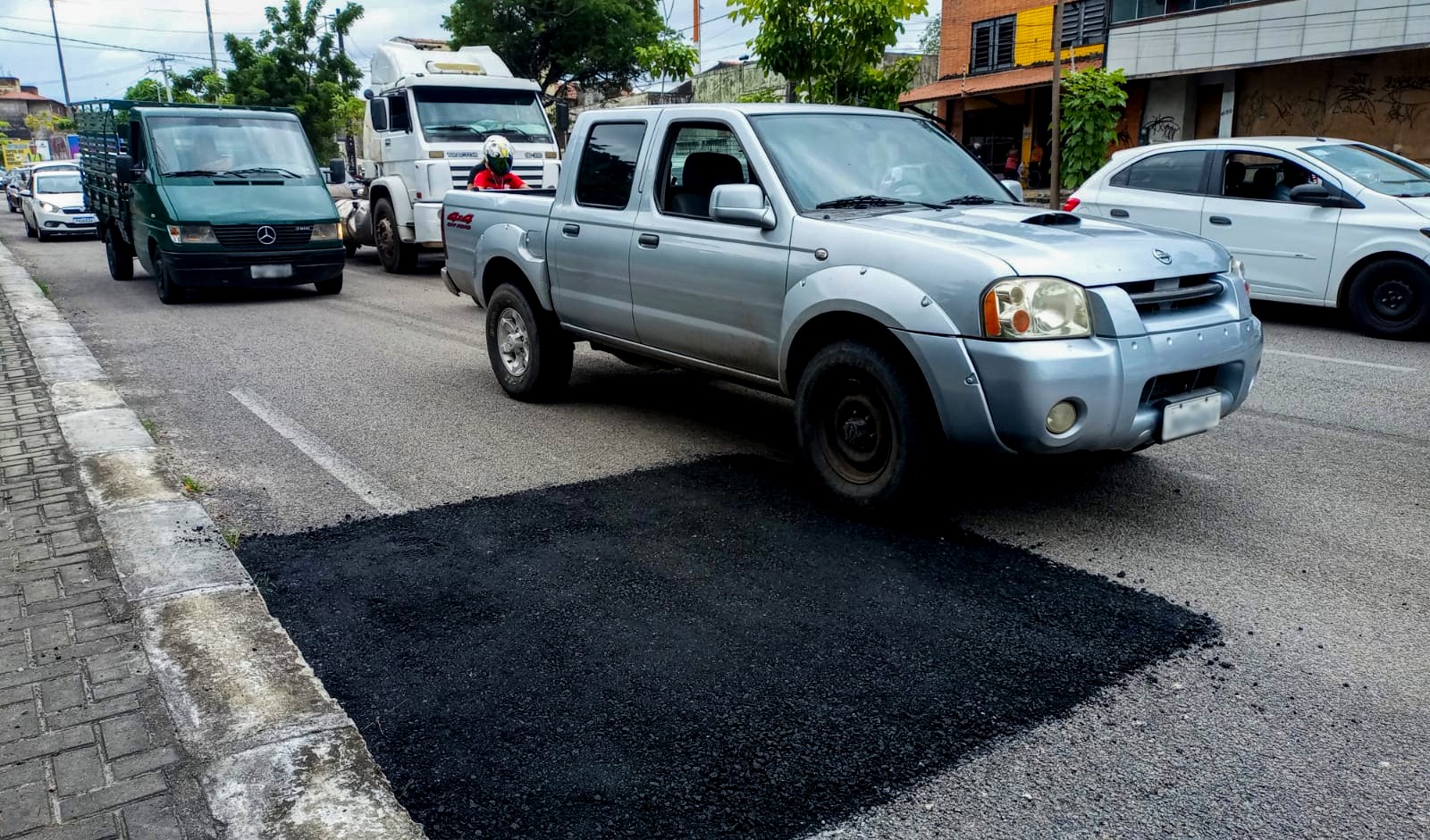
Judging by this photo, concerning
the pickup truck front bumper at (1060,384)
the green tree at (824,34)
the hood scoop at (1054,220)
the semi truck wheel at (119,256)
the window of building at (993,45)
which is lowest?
the semi truck wheel at (119,256)

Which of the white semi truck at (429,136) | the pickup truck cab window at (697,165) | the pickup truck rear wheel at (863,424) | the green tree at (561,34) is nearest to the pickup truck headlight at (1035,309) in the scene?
the pickup truck rear wheel at (863,424)

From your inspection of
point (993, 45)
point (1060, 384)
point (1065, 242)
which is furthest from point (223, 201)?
point (993, 45)

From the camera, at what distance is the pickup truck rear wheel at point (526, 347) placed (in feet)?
23.5

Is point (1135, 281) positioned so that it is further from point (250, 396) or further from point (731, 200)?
point (250, 396)

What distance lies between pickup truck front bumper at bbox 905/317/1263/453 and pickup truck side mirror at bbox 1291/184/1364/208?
20.0 feet

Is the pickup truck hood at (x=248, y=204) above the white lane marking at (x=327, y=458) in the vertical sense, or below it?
above

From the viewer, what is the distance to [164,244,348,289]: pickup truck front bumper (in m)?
12.4

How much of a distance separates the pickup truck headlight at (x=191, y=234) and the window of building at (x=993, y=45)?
25.2 meters

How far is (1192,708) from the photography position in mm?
3275

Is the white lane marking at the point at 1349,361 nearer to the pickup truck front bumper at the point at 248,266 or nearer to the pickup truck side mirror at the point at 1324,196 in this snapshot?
the pickup truck side mirror at the point at 1324,196

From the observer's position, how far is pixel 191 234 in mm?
12328

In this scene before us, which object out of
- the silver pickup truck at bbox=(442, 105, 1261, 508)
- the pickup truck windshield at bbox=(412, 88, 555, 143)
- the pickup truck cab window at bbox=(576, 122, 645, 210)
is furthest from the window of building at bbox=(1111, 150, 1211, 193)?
the pickup truck windshield at bbox=(412, 88, 555, 143)

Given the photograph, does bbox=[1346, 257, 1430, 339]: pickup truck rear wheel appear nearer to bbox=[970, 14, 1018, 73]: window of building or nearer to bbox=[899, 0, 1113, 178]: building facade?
bbox=[899, 0, 1113, 178]: building facade

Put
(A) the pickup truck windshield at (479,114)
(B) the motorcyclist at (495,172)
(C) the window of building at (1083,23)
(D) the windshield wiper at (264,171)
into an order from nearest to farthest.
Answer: (B) the motorcyclist at (495,172) < (D) the windshield wiper at (264,171) < (A) the pickup truck windshield at (479,114) < (C) the window of building at (1083,23)
